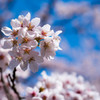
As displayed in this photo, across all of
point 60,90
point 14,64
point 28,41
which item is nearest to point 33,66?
point 14,64

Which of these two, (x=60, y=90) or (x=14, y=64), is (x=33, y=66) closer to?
(x=14, y=64)

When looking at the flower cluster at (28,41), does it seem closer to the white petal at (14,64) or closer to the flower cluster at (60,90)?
the white petal at (14,64)

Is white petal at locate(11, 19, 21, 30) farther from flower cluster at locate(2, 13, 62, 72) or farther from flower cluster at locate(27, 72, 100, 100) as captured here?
flower cluster at locate(27, 72, 100, 100)

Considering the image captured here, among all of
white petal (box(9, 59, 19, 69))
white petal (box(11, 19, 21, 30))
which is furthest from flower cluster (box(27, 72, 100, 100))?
white petal (box(11, 19, 21, 30))

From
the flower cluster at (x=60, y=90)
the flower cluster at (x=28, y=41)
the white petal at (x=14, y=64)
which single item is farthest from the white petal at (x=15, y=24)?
the flower cluster at (x=60, y=90)

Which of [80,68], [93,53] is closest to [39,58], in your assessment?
[80,68]

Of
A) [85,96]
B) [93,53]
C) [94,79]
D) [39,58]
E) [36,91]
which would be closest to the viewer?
[39,58]

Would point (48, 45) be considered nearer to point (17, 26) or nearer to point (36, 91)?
point (17, 26)
